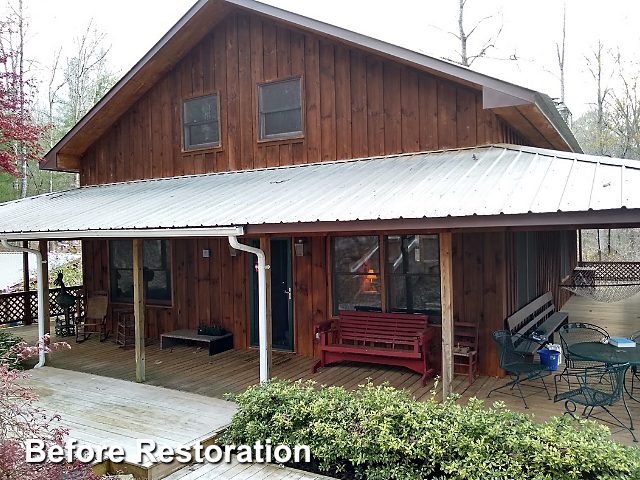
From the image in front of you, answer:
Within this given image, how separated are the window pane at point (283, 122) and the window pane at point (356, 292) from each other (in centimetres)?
240

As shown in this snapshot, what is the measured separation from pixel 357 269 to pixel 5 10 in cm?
1844

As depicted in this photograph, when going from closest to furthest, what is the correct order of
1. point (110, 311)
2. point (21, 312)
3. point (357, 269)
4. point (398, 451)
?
point (398, 451) < point (357, 269) < point (110, 311) < point (21, 312)

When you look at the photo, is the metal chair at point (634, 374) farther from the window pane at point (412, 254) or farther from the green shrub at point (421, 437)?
the window pane at point (412, 254)

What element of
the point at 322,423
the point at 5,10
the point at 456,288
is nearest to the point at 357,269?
the point at 456,288

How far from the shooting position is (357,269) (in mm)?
7430

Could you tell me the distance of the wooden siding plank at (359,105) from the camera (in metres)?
7.32

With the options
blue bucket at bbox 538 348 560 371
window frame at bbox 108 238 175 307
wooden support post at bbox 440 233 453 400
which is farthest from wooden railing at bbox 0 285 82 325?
blue bucket at bbox 538 348 560 371

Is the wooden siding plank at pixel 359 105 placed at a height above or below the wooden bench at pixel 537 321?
above

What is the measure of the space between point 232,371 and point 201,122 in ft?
14.1

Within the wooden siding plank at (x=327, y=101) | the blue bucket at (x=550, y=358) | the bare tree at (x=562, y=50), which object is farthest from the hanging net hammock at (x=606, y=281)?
the bare tree at (x=562, y=50)

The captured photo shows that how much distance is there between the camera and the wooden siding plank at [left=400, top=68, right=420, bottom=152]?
22.9 feet

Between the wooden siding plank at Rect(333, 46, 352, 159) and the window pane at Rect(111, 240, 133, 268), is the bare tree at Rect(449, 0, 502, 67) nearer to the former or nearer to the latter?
the wooden siding plank at Rect(333, 46, 352, 159)

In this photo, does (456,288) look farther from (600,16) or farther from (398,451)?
(600,16)

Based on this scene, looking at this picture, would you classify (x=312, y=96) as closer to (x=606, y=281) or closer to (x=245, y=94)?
(x=245, y=94)
